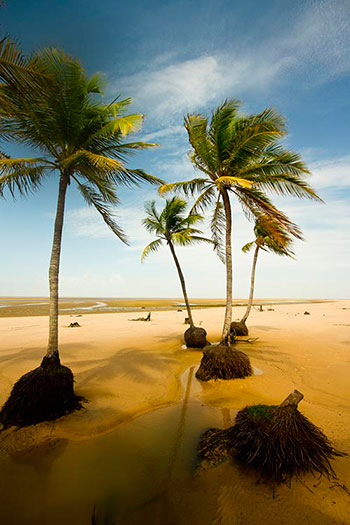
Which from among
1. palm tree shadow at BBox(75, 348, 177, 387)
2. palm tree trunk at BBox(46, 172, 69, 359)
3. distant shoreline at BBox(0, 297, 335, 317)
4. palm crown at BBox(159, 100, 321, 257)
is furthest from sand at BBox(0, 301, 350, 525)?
distant shoreline at BBox(0, 297, 335, 317)

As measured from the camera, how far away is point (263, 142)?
7.89 m

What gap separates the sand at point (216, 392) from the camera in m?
2.55

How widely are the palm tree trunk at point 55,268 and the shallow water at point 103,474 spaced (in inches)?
76.4

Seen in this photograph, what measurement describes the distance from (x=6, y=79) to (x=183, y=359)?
9539 mm

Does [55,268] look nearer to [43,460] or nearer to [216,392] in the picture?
[43,460]

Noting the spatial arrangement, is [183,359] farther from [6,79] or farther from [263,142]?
[6,79]

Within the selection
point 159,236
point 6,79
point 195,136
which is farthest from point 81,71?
point 159,236

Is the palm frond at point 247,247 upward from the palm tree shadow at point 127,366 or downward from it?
upward

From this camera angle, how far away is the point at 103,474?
329 cm

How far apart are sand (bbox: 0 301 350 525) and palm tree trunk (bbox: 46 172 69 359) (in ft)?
5.07

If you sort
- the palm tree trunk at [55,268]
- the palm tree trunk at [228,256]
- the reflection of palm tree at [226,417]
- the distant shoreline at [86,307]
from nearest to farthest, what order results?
1. the reflection of palm tree at [226,417]
2. the palm tree trunk at [55,268]
3. the palm tree trunk at [228,256]
4. the distant shoreline at [86,307]

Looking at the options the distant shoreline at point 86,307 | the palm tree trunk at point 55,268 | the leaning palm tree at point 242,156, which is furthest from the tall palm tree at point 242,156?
the distant shoreline at point 86,307

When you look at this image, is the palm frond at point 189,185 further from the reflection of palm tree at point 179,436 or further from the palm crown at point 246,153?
the reflection of palm tree at point 179,436

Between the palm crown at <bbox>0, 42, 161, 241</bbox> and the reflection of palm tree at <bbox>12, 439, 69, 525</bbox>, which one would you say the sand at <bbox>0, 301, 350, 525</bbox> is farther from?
the palm crown at <bbox>0, 42, 161, 241</bbox>
